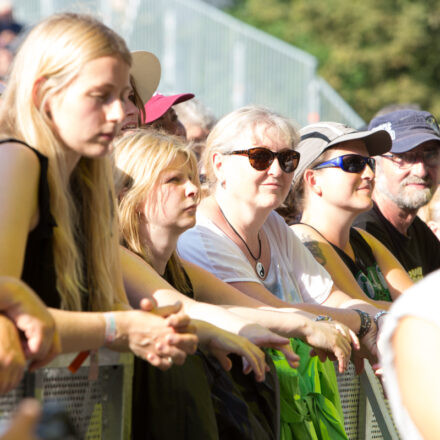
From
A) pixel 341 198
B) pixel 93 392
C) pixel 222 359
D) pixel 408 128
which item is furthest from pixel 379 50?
pixel 93 392

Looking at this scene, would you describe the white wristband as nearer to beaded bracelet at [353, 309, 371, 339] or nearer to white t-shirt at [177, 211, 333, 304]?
white t-shirt at [177, 211, 333, 304]

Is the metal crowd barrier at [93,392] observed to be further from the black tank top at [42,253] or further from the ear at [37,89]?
the ear at [37,89]

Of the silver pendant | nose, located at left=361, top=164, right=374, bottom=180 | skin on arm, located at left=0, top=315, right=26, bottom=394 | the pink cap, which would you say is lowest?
the silver pendant

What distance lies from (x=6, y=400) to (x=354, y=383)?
6.71 feet

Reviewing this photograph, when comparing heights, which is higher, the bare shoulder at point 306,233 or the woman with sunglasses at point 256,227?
the woman with sunglasses at point 256,227

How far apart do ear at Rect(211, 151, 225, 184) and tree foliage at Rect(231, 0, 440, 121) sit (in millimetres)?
29885

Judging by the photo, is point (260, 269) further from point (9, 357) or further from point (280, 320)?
point (9, 357)

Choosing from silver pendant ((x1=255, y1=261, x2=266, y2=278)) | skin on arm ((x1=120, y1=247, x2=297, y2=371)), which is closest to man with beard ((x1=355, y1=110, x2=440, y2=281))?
silver pendant ((x1=255, y1=261, x2=266, y2=278))

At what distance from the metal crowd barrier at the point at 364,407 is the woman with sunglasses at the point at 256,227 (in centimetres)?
30

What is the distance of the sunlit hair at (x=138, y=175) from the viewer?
3689 mm

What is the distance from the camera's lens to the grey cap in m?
5.34

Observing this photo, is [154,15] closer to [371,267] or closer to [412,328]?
[371,267]

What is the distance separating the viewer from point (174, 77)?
56.0 ft

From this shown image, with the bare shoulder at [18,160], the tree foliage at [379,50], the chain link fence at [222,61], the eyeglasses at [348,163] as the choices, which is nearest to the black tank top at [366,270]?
the eyeglasses at [348,163]
